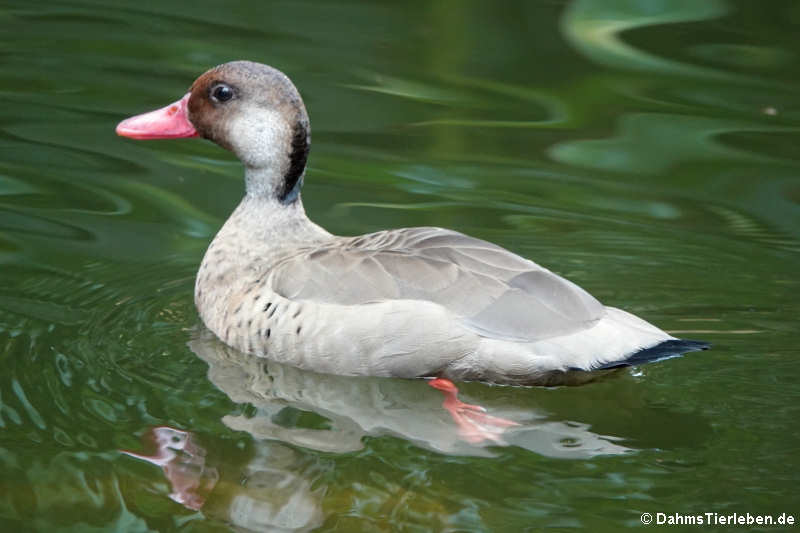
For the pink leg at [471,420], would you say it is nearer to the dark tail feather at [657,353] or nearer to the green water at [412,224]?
the green water at [412,224]

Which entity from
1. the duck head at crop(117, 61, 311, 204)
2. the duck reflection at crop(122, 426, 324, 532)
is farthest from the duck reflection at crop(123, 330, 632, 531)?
the duck head at crop(117, 61, 311, 204)

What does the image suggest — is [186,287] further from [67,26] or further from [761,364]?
[67,26]

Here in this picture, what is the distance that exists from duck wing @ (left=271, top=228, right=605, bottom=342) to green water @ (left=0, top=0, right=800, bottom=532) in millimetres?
358

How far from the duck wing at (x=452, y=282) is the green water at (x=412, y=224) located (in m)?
0.36

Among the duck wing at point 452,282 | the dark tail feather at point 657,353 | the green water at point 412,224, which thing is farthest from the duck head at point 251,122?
the dark tail feather at point 657,353

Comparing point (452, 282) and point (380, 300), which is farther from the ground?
point (452, 282)

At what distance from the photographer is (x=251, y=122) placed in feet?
22.6

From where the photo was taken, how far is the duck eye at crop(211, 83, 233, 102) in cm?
691

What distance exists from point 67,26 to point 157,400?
6.59m

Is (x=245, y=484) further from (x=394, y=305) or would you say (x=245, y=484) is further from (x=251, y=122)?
(x=251, y=122)

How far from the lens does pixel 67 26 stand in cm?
1159

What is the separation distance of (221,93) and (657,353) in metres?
2.69

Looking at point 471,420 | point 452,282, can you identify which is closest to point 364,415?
point 471,420

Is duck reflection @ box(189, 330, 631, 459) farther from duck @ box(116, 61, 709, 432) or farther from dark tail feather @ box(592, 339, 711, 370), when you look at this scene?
dark tail feather @ box(592, 339, 711, 370)
